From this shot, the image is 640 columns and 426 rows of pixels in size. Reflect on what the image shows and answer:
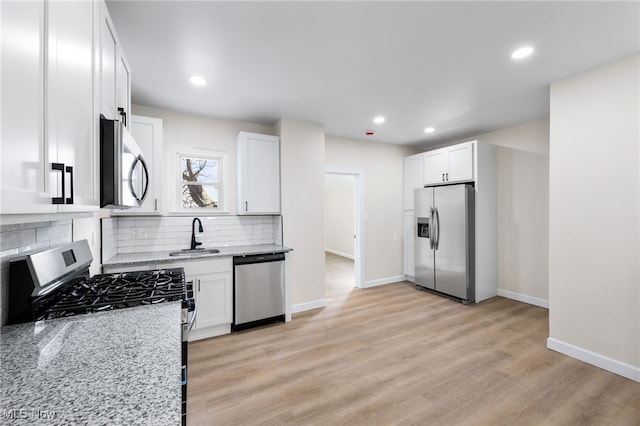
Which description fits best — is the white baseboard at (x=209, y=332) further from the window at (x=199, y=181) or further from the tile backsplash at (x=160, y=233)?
the window at (x=199, y=181)

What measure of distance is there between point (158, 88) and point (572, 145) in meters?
4.04

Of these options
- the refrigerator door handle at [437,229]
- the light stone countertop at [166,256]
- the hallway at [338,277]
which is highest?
the refrigerator door handle at [437,229]

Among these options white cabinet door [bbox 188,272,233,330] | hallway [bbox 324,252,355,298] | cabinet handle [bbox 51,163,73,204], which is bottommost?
hallway [bbox 324,252,355,298]

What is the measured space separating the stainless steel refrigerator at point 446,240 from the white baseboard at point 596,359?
1354 millimetres

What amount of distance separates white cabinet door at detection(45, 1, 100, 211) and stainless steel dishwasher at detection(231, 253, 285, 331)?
209 centimetres

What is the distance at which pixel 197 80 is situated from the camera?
2607 millimetres

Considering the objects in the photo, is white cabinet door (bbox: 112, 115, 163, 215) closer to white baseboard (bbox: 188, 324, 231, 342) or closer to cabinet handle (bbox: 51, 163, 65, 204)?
white baseboard (bbox: 188, 324, 231, 342)

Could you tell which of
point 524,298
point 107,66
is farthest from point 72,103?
point 524,298

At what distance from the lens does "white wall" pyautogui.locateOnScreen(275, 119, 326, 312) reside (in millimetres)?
3719

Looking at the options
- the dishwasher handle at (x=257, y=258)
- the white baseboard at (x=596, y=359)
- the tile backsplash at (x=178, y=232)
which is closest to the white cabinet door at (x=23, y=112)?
the tile backsplash at (x=178, y=232)

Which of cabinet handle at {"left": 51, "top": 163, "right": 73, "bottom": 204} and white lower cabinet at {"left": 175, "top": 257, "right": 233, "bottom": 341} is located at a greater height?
cabinet handle at {"left": 51, "top": 163, "right": 73, "bottom": 204}

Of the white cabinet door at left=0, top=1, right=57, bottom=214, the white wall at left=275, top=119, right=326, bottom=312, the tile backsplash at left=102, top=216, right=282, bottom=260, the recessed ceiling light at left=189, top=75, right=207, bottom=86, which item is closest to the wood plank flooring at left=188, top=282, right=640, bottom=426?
the white wall at left=275, top=119, right=326, bottom=312

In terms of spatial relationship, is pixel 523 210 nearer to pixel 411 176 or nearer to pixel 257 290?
pixel 411 176

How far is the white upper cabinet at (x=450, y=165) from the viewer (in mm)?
4191
